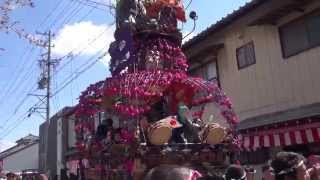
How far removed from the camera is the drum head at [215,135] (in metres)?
7.12

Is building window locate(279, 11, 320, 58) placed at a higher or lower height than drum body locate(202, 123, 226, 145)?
higher

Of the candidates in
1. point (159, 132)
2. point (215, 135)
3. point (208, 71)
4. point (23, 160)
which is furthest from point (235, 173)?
point (23, 160)

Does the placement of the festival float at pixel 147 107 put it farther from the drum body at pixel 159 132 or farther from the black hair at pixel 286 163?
the black hair at pixel 286 163

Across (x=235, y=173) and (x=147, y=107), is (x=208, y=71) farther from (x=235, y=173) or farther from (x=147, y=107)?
(x=235, y=173)

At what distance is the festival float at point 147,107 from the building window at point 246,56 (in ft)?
16.1

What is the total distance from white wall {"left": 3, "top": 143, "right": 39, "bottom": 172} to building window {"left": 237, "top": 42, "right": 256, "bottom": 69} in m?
30.6

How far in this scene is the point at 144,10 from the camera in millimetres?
8383

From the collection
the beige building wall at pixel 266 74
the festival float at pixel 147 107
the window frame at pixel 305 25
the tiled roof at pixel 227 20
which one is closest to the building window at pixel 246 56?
the beige building wall at pixel 266 74

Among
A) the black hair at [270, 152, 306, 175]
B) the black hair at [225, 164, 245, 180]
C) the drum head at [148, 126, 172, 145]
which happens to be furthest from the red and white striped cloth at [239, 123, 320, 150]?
the black hair at [270, 152, 306, 175]

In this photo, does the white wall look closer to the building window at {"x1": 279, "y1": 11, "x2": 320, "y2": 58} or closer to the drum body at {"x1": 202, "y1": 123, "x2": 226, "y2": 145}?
the building window at {"x1": 279, "y1": 11, "x2": 320, "y2": 58}

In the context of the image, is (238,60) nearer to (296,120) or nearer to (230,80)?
(230,80)

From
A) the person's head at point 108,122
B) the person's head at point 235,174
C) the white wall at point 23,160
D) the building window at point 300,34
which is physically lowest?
the person's head at point 235,174

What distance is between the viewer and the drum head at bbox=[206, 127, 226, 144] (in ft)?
23.4

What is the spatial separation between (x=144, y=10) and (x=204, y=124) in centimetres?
256
